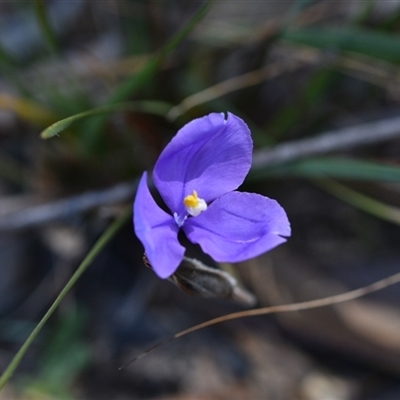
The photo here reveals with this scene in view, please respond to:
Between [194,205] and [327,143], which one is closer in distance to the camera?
[194,205]

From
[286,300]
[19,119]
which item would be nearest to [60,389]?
[286,300]

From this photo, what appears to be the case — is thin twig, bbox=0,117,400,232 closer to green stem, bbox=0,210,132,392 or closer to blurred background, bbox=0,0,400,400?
blurred background, bbox=0,0,400,400

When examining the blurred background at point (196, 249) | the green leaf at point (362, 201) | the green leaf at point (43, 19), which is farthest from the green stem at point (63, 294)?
the green leaf at point (362, 201)

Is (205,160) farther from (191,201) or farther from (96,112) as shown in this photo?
(96,112)

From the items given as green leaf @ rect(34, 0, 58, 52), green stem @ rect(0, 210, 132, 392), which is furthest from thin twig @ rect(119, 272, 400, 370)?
green leaf @ rect(34, 0, 58, 52)

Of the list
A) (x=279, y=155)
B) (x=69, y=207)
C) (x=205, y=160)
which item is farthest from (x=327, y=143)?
(x=69, y=207)

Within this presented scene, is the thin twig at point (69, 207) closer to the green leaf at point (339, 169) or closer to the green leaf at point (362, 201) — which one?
the green leaf at point (339, 169)
